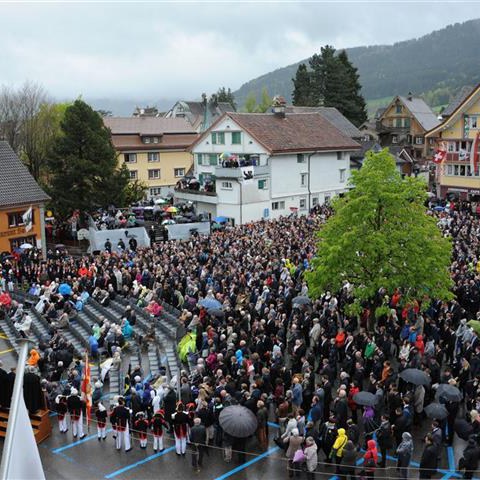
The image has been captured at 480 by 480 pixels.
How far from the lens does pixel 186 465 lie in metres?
13.7

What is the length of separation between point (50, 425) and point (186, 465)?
4.50m

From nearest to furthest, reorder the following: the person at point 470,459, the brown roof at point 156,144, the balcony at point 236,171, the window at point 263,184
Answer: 1. the person at point 470,459
2. the balcony at point 236,171
3. the window at point 263,184
4. the brown roof at point 156,144

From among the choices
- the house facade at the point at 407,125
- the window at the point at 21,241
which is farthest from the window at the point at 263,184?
the house facade at the point at 407,125

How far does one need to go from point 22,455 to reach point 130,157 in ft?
190

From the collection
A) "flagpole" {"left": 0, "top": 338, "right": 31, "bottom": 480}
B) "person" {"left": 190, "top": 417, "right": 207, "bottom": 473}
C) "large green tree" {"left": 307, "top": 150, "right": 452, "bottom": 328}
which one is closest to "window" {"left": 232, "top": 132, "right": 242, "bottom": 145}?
"large green tree" {"left": 307, "top": 150, "right": 452, "bottom": 328}

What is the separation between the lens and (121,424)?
559 inches

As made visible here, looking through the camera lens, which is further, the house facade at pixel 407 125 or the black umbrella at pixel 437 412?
the house facade at pixel 407 125

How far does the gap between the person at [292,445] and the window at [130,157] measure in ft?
167

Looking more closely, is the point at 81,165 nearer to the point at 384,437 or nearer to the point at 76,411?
the point at 76,411

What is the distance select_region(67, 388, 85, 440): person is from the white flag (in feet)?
34.5

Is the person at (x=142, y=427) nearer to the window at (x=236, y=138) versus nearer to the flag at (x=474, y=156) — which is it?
the window at (x=236, y=138)

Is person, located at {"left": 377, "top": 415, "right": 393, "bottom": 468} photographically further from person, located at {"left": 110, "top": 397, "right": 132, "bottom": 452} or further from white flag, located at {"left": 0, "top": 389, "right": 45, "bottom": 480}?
white flag, located at {"left": 0, "top": 389, "right": 45, "bottom": 480}

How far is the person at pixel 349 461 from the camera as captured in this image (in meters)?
12.0

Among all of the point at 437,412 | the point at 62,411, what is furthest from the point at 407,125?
the point at 62,411
